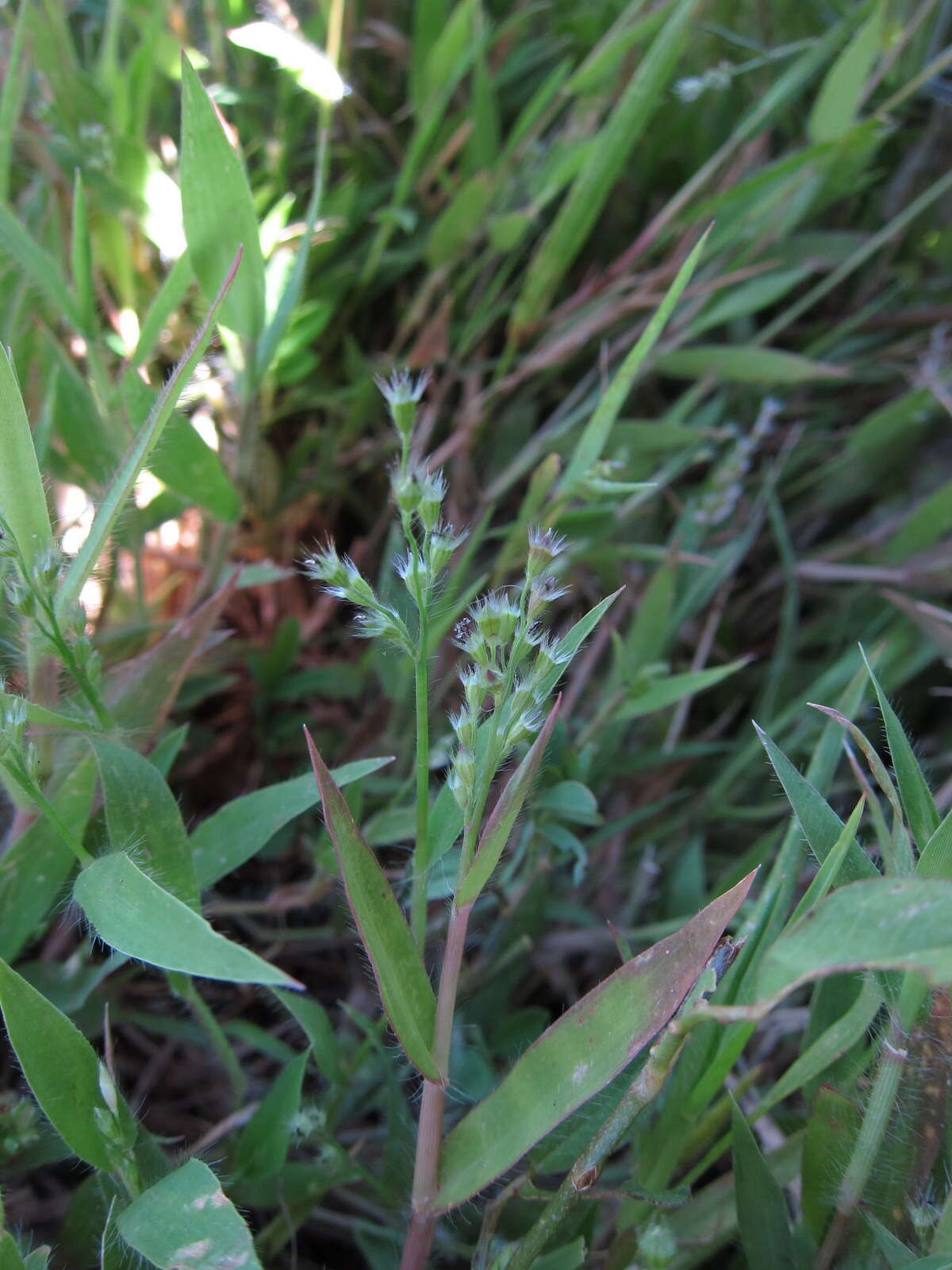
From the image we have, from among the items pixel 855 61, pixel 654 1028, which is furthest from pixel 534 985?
pixel 855 61

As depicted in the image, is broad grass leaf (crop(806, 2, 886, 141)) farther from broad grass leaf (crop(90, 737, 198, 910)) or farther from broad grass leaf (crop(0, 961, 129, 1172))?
broad grass leaf (crop(0, 961, 129, 1172))

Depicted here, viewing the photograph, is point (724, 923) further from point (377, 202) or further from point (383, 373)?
point (377, 202)

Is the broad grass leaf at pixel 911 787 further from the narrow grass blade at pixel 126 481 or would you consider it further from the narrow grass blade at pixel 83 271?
the narrow grass blade at pixel 83 271

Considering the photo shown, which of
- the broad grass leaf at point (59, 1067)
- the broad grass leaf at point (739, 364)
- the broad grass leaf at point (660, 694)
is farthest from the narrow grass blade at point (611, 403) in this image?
the broad grass leaf at point (59, 1067)

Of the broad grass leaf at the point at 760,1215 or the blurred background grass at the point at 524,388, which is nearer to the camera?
the broad grass leaf at the point at 760,1215

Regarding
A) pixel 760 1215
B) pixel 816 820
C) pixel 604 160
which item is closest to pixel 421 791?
pixel 816 820

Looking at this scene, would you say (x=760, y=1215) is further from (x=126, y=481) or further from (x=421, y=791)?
(x=126, y=481)

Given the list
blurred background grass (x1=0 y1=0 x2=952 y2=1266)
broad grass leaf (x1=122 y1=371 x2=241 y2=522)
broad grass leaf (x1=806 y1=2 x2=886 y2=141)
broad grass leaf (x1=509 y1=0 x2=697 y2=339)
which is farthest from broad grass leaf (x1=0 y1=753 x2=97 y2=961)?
broad grass leaf (x1=806 y1=2 x2=886 y2=141)
